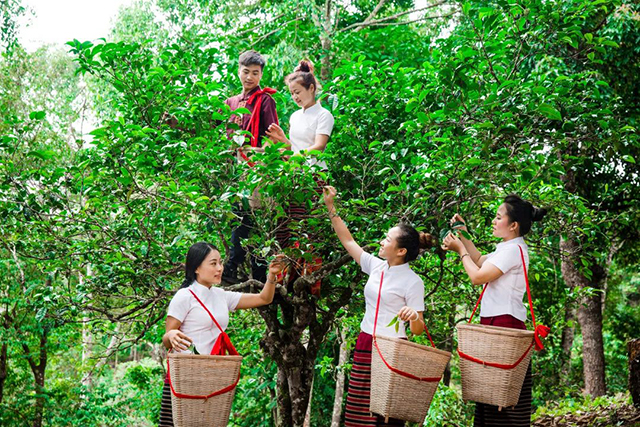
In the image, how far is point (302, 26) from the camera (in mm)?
11047

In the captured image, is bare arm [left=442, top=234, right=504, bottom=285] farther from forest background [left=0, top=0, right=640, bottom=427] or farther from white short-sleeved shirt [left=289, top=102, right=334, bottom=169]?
white short-sleeved shirt [left=289, top=102, right=334, bottom=169]

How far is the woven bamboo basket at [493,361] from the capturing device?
340 centimetres

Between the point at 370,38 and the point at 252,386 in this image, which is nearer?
the point at 252,386

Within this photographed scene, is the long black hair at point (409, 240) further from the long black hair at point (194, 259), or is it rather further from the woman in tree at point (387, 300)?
the long black hair at point (194, 259)

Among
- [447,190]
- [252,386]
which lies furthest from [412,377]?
[252,386]

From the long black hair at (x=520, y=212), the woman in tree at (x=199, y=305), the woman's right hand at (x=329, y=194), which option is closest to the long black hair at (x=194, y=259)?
the woman in tree at (x=199, y=305)

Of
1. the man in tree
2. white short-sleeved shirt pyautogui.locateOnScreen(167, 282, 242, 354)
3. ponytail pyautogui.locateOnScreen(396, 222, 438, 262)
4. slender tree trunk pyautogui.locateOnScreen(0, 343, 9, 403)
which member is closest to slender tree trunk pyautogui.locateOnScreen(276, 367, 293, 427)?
the man in tree

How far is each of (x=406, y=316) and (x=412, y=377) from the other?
0.31m

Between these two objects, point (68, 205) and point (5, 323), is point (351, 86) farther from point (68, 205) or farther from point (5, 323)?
point (5, 323)

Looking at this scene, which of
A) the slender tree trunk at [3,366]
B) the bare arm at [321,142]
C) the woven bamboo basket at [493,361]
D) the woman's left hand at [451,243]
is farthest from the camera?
the slender tree trunk at [3,366]

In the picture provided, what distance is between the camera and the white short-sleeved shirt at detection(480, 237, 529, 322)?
144 inches

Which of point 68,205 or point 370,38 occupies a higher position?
point 370,38

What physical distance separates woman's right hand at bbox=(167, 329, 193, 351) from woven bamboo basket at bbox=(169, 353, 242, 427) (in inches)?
4.6

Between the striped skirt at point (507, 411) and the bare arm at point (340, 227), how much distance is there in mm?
808
